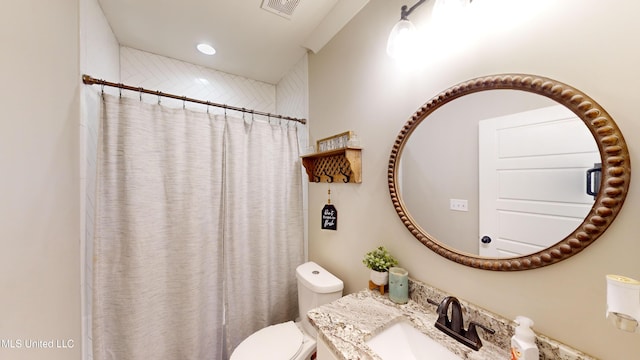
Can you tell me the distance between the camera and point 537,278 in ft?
2.05

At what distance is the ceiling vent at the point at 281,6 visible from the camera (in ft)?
4.03

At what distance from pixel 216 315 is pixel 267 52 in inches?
79.8

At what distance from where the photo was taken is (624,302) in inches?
16.3

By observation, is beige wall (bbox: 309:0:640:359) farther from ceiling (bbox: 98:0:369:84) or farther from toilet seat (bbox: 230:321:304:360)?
toilet seat (bbox: 230:321:304:360)

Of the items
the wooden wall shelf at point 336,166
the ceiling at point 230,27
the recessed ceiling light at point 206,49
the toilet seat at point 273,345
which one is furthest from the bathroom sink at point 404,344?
the recessed ceiling light at point 206,49

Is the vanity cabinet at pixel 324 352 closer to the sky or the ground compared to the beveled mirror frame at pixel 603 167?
closer to the ground

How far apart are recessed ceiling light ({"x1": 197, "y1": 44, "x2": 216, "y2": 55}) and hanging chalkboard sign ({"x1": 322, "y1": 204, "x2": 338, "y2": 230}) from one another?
1.55 m

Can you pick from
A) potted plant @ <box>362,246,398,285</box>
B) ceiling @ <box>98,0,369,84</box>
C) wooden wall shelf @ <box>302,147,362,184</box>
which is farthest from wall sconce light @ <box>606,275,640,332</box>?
ceiling @ <box>98,0,369,84</box>

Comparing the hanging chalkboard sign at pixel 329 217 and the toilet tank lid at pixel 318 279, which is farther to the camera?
the hanging chalkboard sign at pixel 329 217

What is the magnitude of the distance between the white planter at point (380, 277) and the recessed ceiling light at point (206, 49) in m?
1.99

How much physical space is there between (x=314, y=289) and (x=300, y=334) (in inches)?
11.1

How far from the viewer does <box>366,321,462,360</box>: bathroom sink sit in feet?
2.40

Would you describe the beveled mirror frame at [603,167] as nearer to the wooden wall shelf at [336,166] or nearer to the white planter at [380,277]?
the white planter at [380,277]

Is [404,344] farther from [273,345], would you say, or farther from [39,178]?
[39,178]
